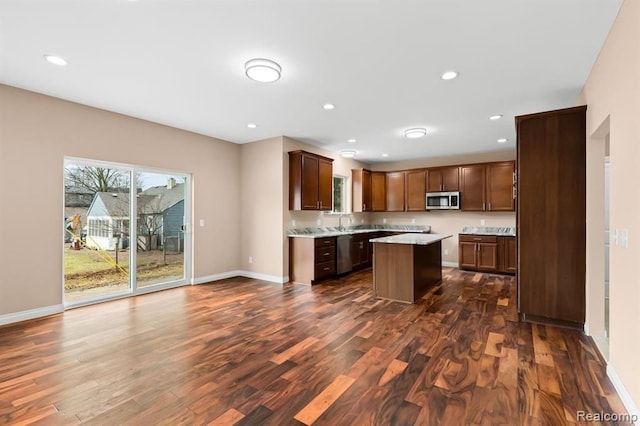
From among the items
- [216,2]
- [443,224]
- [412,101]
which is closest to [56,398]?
[216,2]

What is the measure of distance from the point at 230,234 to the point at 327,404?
14.8 feet

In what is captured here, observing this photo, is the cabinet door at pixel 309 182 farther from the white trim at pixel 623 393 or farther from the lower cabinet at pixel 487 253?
the white trim at pixel 623 393

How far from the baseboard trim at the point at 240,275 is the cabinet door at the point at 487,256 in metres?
4.12

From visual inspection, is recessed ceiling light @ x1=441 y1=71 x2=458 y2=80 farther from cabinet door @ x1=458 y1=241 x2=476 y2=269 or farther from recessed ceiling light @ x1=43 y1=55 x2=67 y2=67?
cabinet door @ x1=458 y1=241 x2=476 y2=269

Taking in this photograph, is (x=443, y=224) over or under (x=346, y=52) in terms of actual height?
under

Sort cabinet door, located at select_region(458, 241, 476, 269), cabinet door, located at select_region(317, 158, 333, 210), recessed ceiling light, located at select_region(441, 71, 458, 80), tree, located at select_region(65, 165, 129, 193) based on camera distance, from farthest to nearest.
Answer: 1. cabinet door, located at select_region(458, 241, 476, 269)
2. cabinet door, located at select_region(317, 158, 333, 210)
3. tree, located at select_region(65, 165, 129, 193)
4. recessed ceiling light, located at select_region(441, 71, 458, 80)

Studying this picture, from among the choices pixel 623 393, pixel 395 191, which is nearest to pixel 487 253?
pixel 395 191

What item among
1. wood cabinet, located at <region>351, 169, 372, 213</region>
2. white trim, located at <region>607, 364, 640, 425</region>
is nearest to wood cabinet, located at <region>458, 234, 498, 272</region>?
wood cabinet, located at <region>351, 169, 372, 213</region>

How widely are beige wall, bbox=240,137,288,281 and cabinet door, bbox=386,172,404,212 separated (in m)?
3.35

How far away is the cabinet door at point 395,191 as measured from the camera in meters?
7.68

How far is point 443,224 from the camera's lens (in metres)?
7.47

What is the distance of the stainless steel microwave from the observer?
6.86 meters

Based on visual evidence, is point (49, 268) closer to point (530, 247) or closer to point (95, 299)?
point (95, 299)

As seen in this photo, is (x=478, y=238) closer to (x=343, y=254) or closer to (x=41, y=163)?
(x=343, y=254)
